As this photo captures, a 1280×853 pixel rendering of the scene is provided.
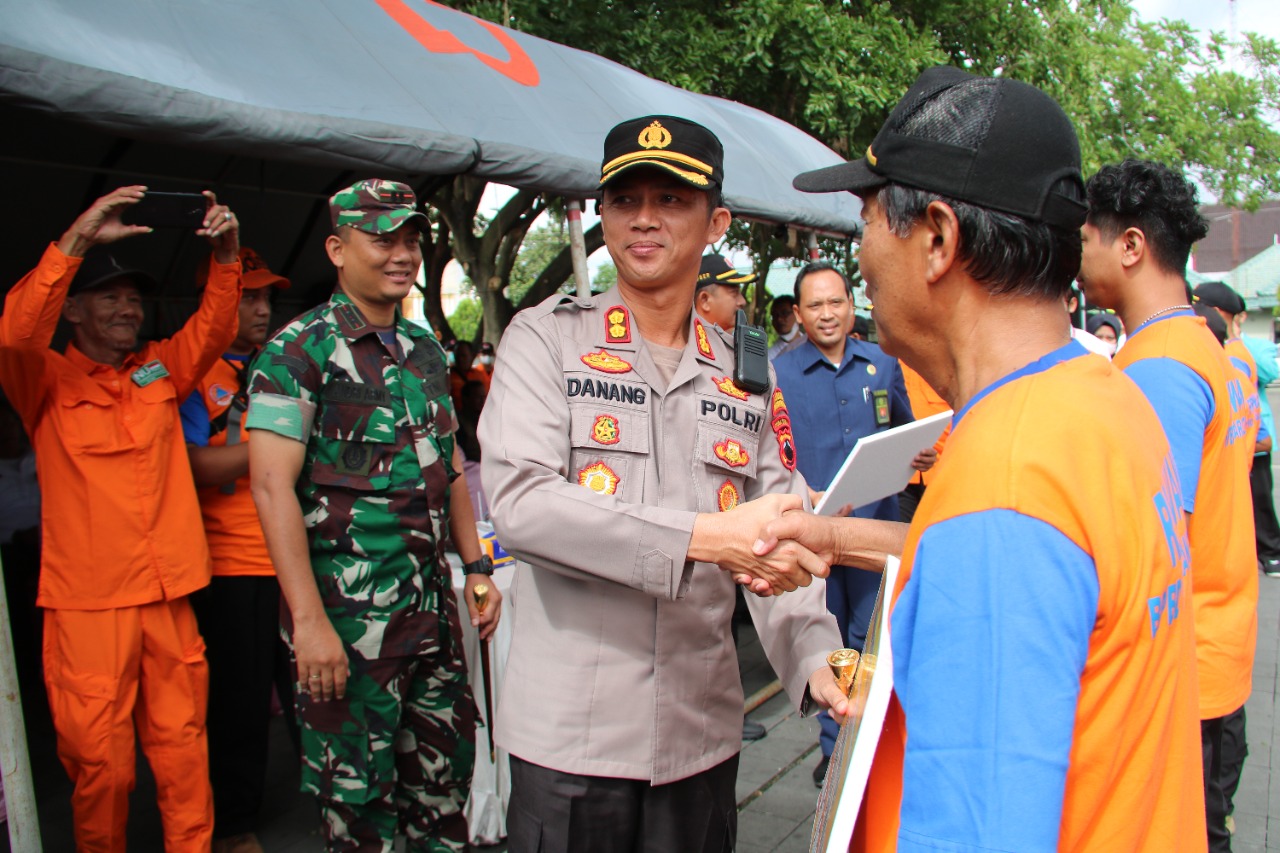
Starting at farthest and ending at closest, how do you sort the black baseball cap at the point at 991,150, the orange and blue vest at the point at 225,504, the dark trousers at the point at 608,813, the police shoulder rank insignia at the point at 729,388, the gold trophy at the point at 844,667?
the orange and blue vest at the point at 225,504 → the police shoulder rank insignia at the point at 729,388 → the dark trousers at the point at 608,813 → the gold trophy at the point at 844,667 → the black baseball cap at the point at 991,150

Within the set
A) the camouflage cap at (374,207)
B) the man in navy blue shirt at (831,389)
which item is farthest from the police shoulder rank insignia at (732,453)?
the man in navy blue shirt at (831,389)

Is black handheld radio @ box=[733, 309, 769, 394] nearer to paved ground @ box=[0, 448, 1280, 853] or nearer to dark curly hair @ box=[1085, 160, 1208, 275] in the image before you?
dark curly hair @ box=[1085, 160, 1208, 275]

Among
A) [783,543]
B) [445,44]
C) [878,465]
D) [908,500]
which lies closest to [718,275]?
[908,500]

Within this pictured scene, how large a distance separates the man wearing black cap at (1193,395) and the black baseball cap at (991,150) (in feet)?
4.38

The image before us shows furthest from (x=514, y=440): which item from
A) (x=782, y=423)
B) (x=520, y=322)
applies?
(x=782, y=423)

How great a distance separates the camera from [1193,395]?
2.15 metres

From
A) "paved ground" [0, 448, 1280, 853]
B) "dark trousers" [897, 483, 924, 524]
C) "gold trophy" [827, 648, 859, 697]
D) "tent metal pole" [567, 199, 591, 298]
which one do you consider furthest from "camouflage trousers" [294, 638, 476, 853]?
"dark trousers" [897, 483, 924, 524]

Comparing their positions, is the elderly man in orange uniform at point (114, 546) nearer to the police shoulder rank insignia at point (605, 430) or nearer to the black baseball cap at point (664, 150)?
the black baseball cap at point (664, 150)

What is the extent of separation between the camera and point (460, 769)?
281 centimetres

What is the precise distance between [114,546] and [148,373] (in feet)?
1.95

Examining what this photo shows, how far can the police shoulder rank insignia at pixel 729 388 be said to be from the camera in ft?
6.49

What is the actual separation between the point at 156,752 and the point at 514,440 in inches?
85.3

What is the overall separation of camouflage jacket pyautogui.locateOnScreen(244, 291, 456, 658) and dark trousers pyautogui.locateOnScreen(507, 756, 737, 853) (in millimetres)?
945

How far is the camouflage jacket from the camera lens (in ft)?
8.26
